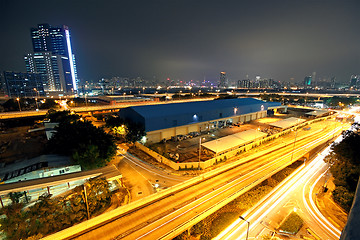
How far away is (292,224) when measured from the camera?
705 inches

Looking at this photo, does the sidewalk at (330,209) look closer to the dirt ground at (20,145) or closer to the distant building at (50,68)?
the dirt ground at (20,145)

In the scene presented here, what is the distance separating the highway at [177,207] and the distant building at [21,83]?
119632 mm

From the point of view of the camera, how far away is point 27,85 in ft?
359

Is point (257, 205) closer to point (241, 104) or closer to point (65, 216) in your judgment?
point (65, 216)

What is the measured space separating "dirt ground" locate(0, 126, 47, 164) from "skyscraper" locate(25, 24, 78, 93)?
138 m

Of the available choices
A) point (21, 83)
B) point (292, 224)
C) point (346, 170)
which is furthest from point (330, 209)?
point (21, 83)

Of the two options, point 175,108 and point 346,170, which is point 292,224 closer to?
point 346,170

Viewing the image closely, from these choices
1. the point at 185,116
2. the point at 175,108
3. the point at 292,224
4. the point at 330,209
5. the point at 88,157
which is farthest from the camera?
the point at 175,108

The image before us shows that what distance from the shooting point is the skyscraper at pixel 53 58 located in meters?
147

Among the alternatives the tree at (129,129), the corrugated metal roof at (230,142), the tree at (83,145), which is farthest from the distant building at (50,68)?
the corrugated metal roof at (230,142)

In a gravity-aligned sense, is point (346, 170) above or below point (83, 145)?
below

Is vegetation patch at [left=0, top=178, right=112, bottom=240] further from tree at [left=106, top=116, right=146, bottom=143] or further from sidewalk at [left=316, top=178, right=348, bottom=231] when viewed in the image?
sidewalk at [left=316, top=178, right=348, bottom=231]

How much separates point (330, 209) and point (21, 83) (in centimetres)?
15644

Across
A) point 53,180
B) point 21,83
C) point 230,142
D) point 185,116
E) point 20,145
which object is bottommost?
point 20,145
